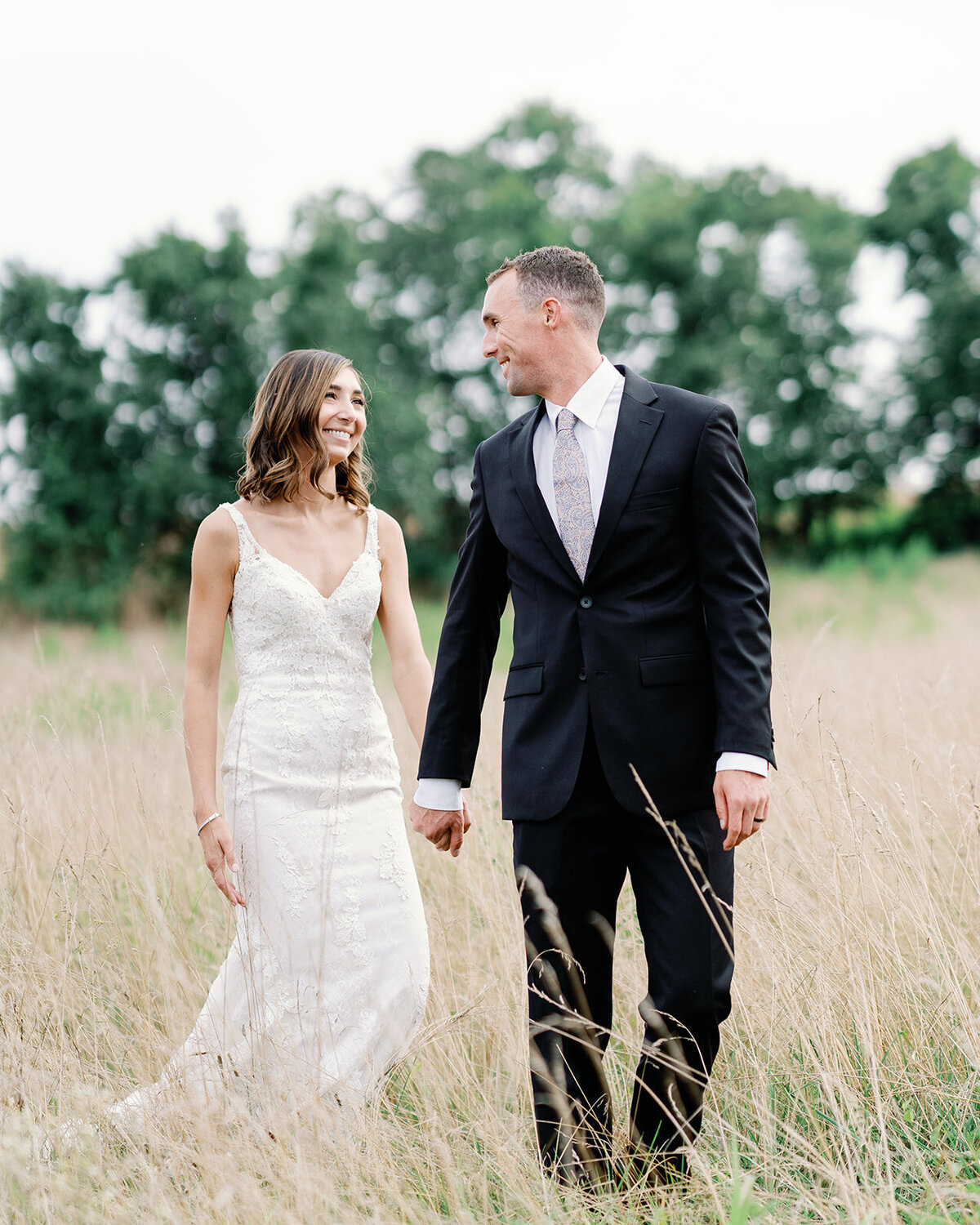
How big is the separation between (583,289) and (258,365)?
19574mm

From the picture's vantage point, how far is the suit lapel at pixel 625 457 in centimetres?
262

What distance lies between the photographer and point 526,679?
9.05 ft

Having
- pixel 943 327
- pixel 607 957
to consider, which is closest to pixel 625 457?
pixel 607 957

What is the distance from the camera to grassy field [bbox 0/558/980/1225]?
236 centimetres

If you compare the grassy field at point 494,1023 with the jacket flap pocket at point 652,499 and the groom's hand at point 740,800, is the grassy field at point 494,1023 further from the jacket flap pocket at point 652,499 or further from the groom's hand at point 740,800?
the jacket flap pocket at point 652,499

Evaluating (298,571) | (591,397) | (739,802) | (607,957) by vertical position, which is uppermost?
(591,397)

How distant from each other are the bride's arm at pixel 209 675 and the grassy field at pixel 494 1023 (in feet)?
0.78

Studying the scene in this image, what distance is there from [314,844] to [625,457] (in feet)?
4.58

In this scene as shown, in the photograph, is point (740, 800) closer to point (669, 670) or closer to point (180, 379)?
point (669, 670)

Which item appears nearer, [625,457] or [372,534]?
[625,457]

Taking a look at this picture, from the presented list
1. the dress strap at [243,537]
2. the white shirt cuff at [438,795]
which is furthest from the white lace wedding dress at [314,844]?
the white shirt cuff at [438,795]

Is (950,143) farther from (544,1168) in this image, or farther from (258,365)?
(544,1168)

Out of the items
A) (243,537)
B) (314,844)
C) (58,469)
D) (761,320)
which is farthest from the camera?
(761,320)

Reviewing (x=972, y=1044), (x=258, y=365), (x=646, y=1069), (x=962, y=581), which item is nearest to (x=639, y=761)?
(x=646, y=1069)
